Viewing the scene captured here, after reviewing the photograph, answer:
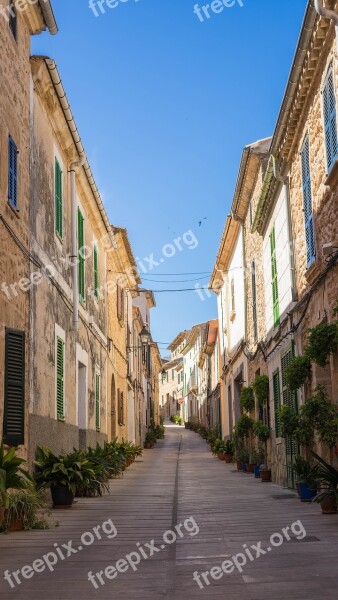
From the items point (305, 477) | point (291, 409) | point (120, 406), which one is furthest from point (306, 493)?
point (120, 406)

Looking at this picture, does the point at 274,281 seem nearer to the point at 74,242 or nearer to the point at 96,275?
the point at 74,242

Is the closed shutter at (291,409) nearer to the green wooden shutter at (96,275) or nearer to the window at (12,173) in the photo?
the window at (12,173)

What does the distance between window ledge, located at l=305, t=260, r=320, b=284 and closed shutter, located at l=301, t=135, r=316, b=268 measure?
0.44 ft

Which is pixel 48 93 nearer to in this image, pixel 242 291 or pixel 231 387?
pixel 242 291

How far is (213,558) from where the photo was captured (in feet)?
21.8

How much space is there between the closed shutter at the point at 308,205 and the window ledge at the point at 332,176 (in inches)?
62.2

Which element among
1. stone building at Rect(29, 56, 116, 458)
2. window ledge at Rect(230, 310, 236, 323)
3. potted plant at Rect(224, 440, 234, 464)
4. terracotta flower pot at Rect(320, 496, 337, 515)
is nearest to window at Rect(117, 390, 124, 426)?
potted plant at Rect(224, 440, 234, 464)

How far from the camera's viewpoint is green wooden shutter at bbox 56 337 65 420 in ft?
43.9

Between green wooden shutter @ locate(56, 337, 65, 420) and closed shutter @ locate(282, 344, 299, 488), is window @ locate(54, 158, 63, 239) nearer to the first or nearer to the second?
green wooden shutter @ locate(56, 337, 65, 420)

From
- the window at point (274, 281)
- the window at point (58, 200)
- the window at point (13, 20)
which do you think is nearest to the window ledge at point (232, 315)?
the window at point (274, 281)

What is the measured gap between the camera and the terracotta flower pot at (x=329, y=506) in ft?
31.0

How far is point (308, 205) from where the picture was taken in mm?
11891

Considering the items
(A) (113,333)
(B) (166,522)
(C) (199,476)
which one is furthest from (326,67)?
(A) (113,333)

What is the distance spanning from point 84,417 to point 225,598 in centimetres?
1185
